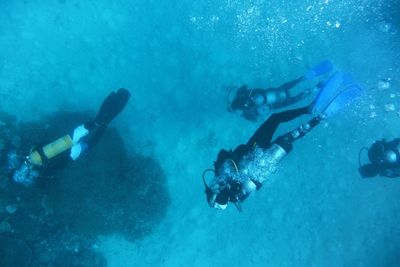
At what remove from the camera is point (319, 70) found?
10109mm

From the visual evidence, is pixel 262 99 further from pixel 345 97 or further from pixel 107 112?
pixel 107 112

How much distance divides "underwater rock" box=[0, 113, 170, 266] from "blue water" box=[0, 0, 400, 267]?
256mm

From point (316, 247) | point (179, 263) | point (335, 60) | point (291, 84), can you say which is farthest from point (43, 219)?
point (335, 60)

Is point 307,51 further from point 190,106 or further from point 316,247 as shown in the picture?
point 316,247

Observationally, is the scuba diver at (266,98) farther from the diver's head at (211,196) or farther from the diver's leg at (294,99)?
the diver's head at (211,196)

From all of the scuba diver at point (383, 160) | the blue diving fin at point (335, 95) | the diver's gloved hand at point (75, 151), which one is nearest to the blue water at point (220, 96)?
the scuba diver at point (383, 160)

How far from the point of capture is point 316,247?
10.7 meters

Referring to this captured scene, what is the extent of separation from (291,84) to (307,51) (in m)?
1.72

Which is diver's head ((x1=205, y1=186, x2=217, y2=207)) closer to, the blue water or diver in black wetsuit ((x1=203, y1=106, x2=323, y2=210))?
diver in black wetsuit ((x1=203, y1=106, x2=323, y2=210))

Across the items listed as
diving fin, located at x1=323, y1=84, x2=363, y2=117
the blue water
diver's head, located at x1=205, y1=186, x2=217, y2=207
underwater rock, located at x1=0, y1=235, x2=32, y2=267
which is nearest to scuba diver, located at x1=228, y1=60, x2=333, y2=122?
the blue water

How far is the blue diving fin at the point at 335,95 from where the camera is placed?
8.08 meters

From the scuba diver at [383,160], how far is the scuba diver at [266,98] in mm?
2663

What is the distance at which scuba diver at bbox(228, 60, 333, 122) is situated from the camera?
8797 mm

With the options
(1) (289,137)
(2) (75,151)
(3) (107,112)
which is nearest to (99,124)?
(3) (107,112)
